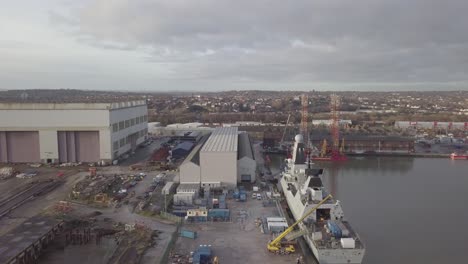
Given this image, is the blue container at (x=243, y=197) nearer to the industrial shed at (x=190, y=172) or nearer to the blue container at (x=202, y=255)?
the industrial shed at (x=190, y=172)

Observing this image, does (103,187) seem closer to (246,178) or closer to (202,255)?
(246,178)

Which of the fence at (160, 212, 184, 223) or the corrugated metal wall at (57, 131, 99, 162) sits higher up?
the corrugated metal wall at (57, 131, 99, 162)

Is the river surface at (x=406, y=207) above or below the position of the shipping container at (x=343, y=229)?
below

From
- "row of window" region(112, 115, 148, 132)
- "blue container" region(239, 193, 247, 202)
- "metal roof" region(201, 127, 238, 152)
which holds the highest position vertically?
"row of window" region(112, 115, 148, 132)

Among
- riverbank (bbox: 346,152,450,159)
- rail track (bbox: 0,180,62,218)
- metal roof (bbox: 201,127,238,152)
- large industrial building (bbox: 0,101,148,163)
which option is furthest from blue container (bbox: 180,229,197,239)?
riverbank (bbox: 346,152,450,159)

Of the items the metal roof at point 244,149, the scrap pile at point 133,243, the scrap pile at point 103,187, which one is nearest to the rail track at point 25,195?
the scrap pile at point 103,187

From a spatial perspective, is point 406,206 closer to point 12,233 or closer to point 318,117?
point 12,233

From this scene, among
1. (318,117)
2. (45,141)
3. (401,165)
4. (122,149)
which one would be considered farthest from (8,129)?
(318,117)

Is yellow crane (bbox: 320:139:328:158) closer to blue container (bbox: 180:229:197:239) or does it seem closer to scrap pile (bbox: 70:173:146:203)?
scrap pile (bbox: 70:173:146:203)
